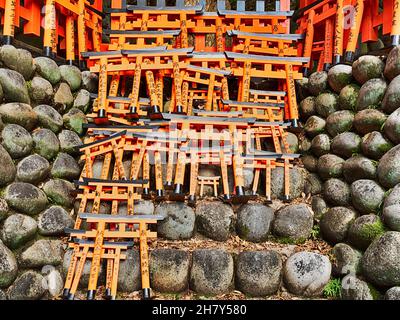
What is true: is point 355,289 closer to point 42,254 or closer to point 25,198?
point 42,254

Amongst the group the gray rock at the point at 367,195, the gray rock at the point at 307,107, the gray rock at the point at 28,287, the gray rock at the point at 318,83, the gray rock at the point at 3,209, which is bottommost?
the gray rock at the point at 28,287

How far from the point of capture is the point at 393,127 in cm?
517

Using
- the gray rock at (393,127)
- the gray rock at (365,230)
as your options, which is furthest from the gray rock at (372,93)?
the gray rock at (365,230)

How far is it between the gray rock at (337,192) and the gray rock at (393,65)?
160 cm

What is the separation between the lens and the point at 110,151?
6.17 meters

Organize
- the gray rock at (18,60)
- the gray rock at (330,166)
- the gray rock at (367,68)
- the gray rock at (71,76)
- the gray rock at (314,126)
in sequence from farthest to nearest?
1. the gray rock at (71,76)
2. the gray rock at (314,126)
3. the gray rock at (330,166)
4. the gray rock at (367,68)
5. the gray rock at (18,60)

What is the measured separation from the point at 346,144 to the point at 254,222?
1.78 metres

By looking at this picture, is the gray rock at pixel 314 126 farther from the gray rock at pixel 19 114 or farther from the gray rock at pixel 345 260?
the gray rock at pixel 19 114

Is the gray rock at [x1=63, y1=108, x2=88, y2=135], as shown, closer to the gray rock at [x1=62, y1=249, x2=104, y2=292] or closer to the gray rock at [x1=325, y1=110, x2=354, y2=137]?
the gray rock at [x1=62, y1=249, x2=104, y2=292]

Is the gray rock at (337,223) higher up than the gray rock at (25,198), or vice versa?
the gray rock at (25,198)

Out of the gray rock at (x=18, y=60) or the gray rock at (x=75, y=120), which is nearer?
the gray rock at (x=18, y=60)

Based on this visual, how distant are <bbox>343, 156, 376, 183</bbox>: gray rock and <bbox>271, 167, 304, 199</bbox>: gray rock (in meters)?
0.74

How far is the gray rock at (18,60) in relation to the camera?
5754mm

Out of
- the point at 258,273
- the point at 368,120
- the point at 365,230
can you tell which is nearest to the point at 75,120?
the point at 258,273
